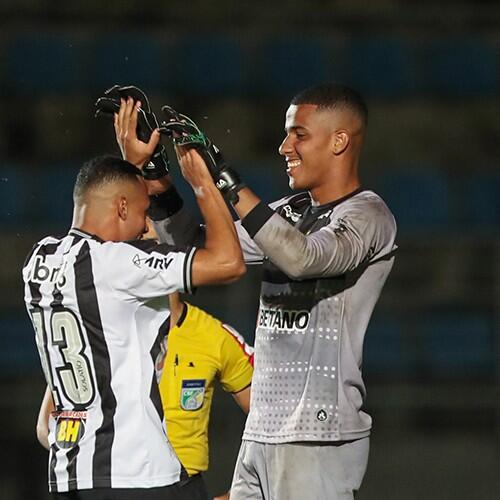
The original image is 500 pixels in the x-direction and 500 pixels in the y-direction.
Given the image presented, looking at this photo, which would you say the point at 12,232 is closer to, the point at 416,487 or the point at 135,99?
the point at 416,487

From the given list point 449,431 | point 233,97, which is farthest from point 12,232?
point 449,431

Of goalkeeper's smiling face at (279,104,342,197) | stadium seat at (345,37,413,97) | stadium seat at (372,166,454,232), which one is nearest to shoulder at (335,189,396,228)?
goalkeeper's smiling face at (279,104,342,197)

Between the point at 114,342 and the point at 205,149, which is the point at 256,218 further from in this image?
the point at 114,342

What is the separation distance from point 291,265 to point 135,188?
45cm

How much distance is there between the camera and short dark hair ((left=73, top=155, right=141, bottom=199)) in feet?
10.6

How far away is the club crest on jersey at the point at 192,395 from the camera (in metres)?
3.89

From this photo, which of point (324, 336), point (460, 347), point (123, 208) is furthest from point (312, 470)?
point (460, 347)

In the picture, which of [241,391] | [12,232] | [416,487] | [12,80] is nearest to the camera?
[241,391]

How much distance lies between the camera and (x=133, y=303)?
3156 mm

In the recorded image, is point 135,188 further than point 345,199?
No

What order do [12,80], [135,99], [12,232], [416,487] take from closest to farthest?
1. [135,99]
2. [416,487]
3. [12,232]
4. [12,80]

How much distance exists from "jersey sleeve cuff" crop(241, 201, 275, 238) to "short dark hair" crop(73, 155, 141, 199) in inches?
12.7

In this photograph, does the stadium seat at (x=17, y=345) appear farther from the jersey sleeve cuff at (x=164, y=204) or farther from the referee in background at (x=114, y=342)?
the referee in background at (x=114, y=342)

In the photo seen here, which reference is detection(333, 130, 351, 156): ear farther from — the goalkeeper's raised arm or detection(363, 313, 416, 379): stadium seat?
detection(363, 313, 416, 379): stadium seat
